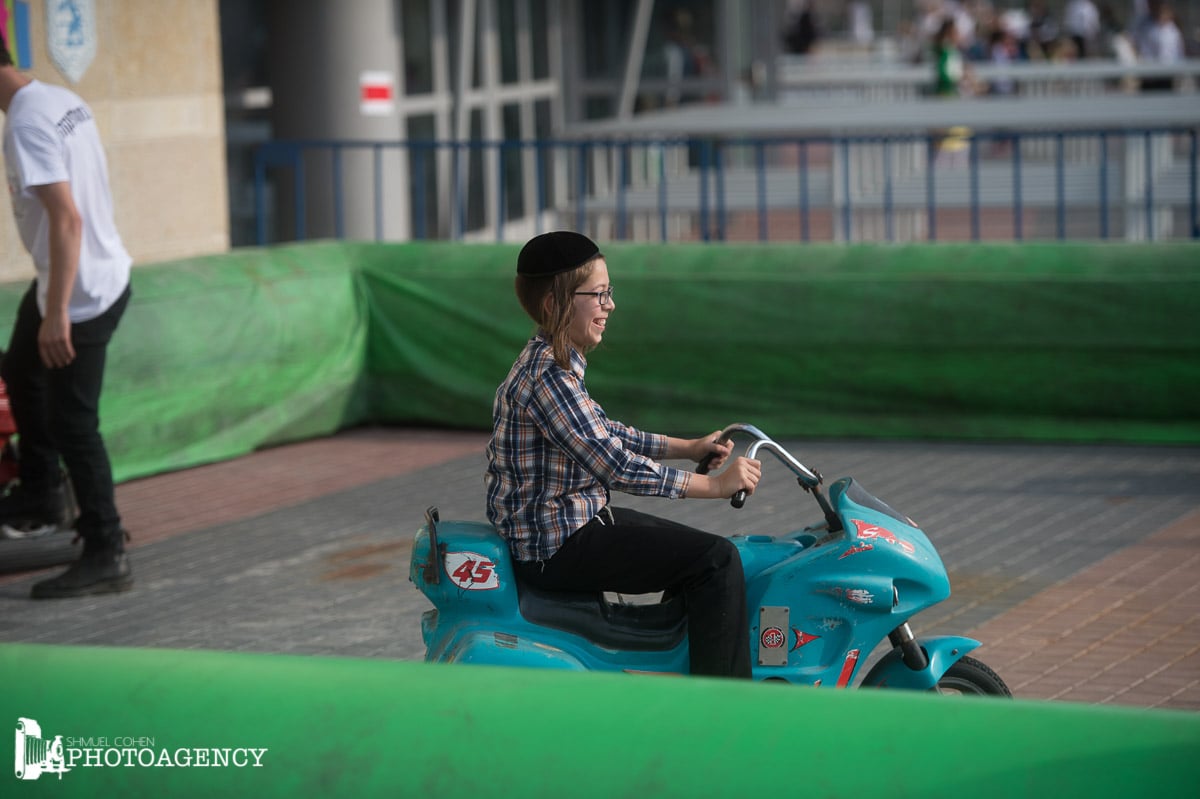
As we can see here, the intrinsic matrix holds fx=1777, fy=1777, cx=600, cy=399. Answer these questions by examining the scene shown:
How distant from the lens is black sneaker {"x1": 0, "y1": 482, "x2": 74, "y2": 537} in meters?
6.74

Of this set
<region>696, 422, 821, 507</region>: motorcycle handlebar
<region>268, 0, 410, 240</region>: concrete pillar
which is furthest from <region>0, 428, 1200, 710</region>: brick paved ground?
<region>268, 0, 410, 240</region>: concrete pillar

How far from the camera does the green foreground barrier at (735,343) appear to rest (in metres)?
8.59

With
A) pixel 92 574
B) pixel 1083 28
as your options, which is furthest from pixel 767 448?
pixel 1083 28

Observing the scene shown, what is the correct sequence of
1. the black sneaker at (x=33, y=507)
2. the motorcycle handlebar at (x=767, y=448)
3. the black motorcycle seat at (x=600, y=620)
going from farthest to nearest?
the black sneaker at (x=33, y=507)
the black motorcycle seat at (x=600, y=620)
the motorcycle handlebar at (x=767, y=448)

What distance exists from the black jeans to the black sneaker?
1.02 feet

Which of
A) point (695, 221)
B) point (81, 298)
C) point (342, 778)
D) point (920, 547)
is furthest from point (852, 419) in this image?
point (695, 221)

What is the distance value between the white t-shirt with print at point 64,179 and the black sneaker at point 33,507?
32.4 inches

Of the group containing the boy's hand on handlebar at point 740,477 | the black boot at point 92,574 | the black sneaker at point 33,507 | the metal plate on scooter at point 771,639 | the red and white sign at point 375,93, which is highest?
the red and white sign at point 375,93

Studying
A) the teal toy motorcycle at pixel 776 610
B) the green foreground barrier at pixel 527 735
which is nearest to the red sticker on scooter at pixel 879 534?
the teal toy motorcycle at pixel 776 610

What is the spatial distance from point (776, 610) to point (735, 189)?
39.8ft

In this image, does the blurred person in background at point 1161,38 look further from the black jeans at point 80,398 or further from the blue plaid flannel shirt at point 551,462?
the blue plaid flannel shirt at point 551,462

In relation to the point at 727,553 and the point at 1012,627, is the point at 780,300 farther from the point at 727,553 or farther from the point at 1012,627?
the point at 727,553

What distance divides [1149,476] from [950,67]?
571 inches

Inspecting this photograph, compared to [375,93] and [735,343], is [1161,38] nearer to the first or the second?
[375,93]
